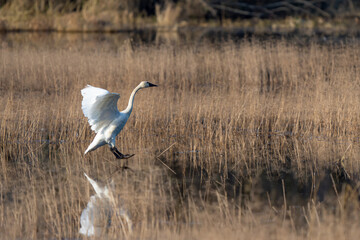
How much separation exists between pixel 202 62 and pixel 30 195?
8.99 meters

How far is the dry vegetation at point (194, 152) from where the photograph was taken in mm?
5984

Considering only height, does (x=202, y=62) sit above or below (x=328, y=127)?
above

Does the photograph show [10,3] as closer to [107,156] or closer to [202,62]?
[202,62]

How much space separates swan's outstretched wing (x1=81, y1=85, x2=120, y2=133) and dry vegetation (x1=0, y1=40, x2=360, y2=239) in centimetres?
61

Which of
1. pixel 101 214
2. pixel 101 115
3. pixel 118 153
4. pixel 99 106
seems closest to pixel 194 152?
pixel 118 153

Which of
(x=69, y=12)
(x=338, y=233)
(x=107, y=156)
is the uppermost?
(x=69, y=12)

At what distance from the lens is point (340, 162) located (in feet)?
26.7

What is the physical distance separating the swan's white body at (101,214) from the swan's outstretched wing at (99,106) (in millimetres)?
1261

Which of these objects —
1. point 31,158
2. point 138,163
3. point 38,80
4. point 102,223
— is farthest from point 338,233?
point 38,80

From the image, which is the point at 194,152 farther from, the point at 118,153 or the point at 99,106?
the point at 99,106

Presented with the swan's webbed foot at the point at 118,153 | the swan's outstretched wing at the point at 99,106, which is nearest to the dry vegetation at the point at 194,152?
the swan's webbed foot at the point at 118,153

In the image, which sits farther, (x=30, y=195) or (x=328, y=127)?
(x=328, y=127)

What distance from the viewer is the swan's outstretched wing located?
7668mm

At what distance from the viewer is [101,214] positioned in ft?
20.2
